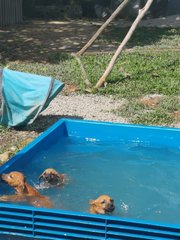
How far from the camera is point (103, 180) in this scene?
18.9 ft

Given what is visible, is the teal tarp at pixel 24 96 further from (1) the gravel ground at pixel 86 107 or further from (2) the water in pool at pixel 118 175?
(1) the gravel ground at pixel 86 107

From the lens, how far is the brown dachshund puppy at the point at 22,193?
4.96 meters

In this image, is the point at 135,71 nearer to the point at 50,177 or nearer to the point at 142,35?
the point at 142,35

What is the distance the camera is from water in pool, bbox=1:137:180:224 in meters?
5.10

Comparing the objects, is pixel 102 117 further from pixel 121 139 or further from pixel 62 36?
pixel 62 36

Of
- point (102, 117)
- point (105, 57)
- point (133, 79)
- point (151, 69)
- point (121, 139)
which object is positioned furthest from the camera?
point (105, 57)

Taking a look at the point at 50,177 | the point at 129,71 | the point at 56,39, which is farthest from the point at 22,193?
the point at 56,39

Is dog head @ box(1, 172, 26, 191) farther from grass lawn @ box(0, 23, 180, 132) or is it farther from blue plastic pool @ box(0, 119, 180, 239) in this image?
grass lawn @ box(0, 23, 180, 132)

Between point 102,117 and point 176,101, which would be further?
point 176,101

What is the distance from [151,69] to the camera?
10.1m

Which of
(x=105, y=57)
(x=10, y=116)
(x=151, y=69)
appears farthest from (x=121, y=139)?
(x=105, y=57)

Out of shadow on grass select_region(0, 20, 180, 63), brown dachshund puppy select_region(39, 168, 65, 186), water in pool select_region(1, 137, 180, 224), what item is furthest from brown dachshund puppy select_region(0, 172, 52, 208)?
shadow on grass select_region(0, 20, 180, 63)

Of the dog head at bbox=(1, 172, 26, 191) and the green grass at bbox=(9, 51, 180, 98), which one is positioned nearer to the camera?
the dog head at bbox=(1, 172, 26, 191)

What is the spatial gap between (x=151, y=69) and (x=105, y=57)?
1.32 metres
